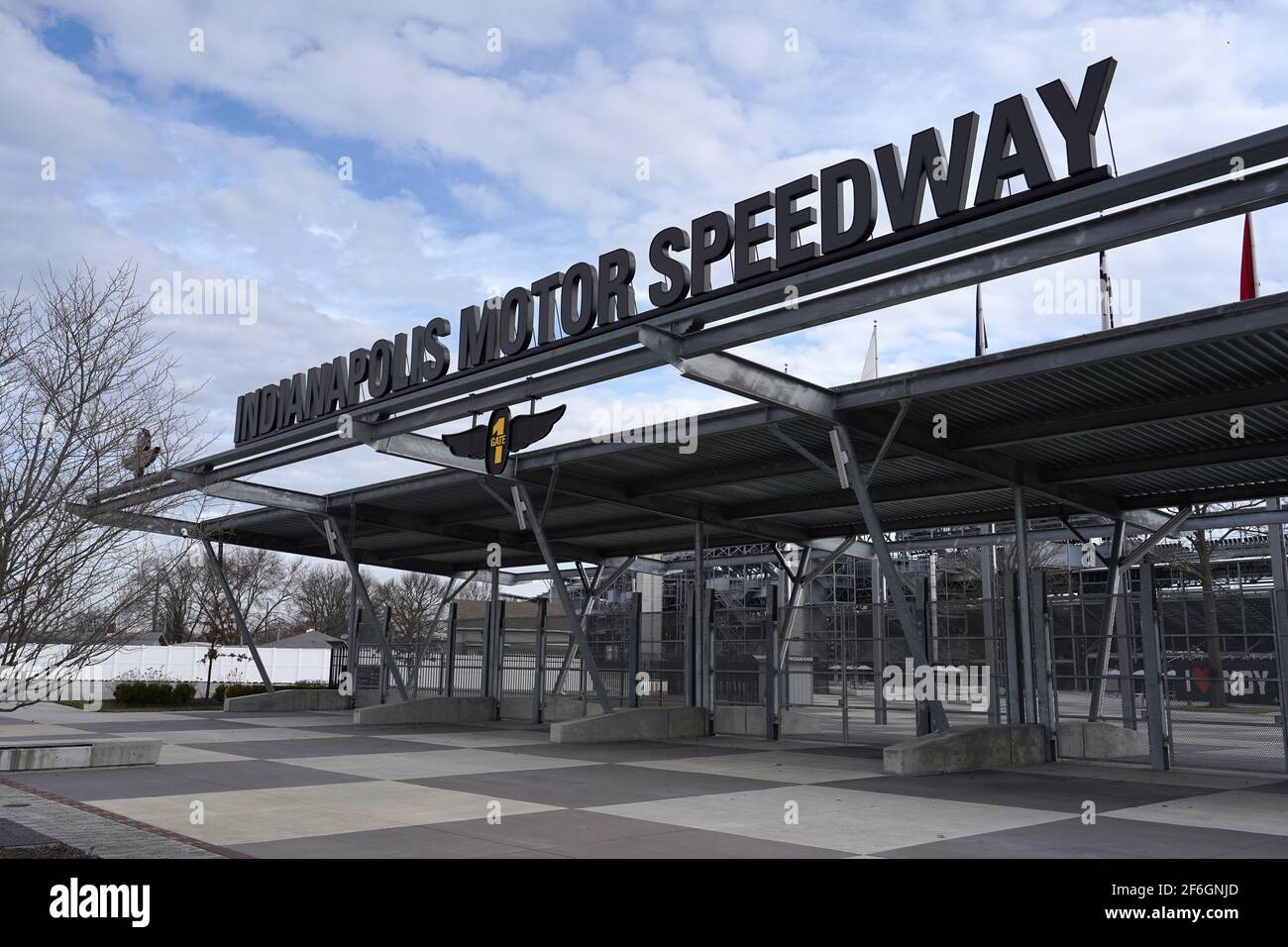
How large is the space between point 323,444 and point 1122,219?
54.3 ft

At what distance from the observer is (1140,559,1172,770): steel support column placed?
1803 cm

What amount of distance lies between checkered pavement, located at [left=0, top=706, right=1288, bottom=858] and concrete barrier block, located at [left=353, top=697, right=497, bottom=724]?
7213 mm

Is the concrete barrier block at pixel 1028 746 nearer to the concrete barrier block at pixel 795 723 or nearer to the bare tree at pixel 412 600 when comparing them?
the concrete barrier block at pixel 795 723

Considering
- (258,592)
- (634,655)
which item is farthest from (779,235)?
(258,592)

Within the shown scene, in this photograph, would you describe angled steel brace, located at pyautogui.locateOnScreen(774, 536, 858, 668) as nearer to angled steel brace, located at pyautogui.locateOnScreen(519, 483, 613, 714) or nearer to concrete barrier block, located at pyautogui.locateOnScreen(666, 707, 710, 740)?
concrete barrier block, located at pyautogui.locateOnScreen(666, 707, 710, 740)

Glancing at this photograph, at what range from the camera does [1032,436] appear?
1777 centimetres

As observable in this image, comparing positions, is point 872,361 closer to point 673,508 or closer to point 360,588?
point 673,508

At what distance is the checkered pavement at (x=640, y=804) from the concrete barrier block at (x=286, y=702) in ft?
43.5

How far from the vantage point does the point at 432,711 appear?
29688 millimetres

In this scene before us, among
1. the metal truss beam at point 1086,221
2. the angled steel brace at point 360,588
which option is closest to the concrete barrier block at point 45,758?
the metal truss beam at point 1086,221

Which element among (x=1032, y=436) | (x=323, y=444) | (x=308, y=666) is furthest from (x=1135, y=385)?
(x=308, y=666)

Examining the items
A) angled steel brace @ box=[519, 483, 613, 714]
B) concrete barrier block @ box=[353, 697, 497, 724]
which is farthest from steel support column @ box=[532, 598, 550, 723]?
angled steel brace @ box=[519, 483, 613, 714]
